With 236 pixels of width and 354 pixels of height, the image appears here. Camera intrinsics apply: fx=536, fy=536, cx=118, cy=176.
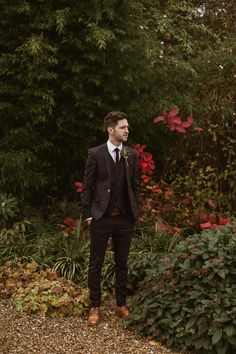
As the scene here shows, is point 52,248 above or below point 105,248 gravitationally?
below

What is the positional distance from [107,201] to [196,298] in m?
1.09

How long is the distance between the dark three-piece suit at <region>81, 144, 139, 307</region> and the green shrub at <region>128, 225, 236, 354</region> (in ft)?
1.42

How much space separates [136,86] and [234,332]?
371cm

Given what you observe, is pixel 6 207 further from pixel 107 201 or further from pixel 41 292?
pixel 107 201

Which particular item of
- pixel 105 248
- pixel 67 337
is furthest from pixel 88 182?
pixel 67 337

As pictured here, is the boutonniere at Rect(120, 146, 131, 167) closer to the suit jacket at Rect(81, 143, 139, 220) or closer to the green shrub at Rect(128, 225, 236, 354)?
the suit jacket at Rect(81, 143, 139, 220)

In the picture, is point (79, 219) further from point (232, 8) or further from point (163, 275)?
point (232, 8)

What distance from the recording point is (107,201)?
15.0ft

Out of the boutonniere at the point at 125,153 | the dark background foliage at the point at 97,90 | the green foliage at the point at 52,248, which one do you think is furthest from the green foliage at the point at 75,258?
the boutonniere at the point at 125,153

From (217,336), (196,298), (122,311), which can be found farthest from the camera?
(122,311)

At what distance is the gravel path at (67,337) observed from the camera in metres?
4.34

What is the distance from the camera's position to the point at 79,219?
270 inches

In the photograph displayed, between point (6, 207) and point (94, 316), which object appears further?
point (6, 207)

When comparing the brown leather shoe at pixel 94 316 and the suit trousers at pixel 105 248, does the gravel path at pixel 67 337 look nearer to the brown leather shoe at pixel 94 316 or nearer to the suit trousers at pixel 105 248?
the brown leather shoe at pixel 94 316
